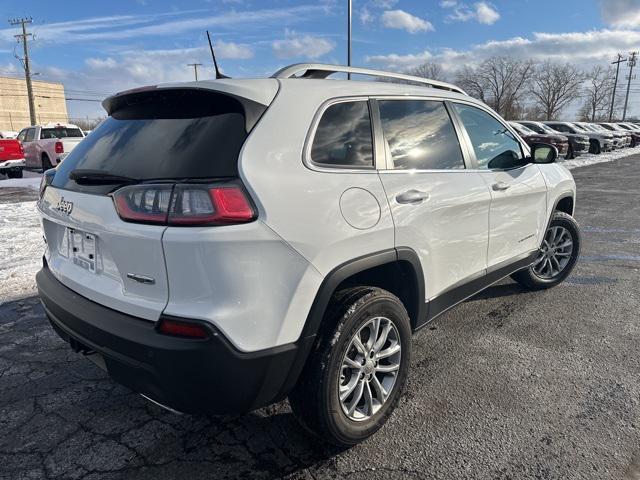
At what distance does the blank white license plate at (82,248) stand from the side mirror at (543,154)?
342cm

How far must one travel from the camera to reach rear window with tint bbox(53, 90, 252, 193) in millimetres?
1976

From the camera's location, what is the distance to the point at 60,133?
16828mm

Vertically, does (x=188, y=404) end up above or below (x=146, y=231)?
below

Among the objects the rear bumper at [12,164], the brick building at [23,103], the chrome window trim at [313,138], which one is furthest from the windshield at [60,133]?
the brick building at [23,103]

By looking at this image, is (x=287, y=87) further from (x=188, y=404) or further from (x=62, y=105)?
(x=62, y=105)

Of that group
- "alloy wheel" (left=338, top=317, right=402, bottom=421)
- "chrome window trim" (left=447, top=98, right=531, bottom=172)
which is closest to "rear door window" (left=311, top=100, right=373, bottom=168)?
"alloy wheel" (left=338, top=317, right=402, bottom=421)

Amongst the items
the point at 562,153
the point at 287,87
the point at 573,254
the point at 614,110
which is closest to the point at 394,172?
the point at 287,87

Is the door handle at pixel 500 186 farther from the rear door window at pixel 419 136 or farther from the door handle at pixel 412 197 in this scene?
the door handle at pixel 412 197

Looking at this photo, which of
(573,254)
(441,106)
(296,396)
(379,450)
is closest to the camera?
(296,396)

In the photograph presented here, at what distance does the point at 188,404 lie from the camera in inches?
77.2

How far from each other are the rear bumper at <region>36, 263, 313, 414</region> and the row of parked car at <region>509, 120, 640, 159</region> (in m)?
19.3

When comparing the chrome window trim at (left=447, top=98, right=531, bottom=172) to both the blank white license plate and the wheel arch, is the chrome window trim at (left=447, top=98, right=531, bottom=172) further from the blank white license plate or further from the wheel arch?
the blank white license plate

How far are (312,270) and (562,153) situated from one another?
2042 centimetres

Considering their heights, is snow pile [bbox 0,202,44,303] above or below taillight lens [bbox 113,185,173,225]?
below
